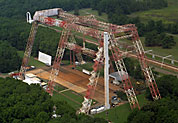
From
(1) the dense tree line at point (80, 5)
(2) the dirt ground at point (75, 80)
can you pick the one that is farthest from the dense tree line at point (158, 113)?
(1) the dense tree line at point (80, 5)

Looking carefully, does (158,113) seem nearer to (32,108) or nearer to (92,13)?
(32,108)

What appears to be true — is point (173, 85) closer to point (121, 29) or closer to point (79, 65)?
point (121, 29)

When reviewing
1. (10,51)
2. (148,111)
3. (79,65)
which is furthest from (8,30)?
(148,111)

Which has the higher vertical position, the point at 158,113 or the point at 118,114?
the point at 158,113

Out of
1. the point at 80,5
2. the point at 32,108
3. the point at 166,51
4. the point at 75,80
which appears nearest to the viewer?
the point at 32,108

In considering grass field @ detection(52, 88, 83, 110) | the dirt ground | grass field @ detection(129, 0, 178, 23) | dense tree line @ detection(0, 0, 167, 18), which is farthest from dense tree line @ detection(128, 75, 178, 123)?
dense tree line @ detection(0, 0, 167, 18)

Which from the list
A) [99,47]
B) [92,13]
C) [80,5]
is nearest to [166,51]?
[99,47]
